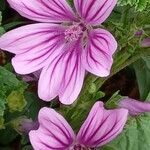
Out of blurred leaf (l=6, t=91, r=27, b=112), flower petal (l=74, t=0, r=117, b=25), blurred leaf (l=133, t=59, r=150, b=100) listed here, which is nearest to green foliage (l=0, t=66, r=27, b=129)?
blurred leaf (l=6, t=91, r=27, b=112)

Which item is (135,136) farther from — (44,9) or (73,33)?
(44,9)


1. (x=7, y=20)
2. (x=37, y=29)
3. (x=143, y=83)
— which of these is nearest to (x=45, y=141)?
(x=37, y=29)

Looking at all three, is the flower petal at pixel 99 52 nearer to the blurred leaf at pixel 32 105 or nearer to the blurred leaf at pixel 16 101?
the blurred leaf at pixel 16 101

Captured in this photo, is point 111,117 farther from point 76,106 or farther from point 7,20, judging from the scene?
point 7,20

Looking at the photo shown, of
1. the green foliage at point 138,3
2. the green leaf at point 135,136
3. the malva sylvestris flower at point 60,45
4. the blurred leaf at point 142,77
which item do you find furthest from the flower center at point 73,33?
the blurred leaf at point 142,77

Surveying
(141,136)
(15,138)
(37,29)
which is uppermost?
(37,29)

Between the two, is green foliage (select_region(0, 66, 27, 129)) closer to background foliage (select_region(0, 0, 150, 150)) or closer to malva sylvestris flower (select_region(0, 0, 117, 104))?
background foliage (select_region(0, 0, 150, 150))

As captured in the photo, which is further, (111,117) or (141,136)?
(141,136)
